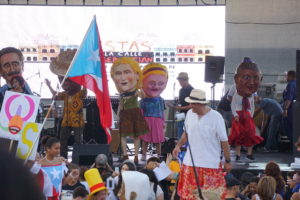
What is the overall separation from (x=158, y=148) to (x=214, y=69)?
1.90m

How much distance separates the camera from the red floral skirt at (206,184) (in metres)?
6.05

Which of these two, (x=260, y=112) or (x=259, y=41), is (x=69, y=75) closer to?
(x=260, y=112)

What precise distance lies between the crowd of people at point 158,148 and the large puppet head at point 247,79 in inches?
0.6

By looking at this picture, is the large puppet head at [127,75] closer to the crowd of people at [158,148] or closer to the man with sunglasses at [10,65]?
the crowd of people at [158,148]

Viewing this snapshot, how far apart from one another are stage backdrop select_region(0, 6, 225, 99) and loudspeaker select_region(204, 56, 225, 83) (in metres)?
2.30

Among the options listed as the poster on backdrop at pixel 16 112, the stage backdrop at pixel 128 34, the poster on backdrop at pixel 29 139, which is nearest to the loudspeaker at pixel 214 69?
the stage backdrop at pixel 128 34

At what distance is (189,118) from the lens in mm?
6219

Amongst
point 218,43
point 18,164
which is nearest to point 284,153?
point 218,43

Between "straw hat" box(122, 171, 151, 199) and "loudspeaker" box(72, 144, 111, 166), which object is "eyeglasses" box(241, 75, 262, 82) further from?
"straw hat" box(122, 171, 151, 199)

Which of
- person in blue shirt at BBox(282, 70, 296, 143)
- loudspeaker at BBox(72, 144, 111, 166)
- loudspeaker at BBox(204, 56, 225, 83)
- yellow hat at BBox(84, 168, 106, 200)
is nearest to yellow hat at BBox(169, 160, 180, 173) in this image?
yellow hat at BBox(84, 168, 106, 200)

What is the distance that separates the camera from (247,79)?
10297mm

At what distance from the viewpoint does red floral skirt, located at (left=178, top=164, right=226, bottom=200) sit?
238 inches

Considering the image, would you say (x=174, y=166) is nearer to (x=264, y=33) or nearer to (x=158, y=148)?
(x=158, y=148)

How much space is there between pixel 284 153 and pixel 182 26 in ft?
12.0
